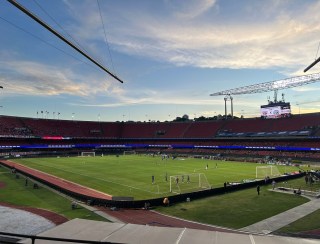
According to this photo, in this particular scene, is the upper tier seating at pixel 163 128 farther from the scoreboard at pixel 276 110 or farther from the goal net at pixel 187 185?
the goal net at pixel 187 185

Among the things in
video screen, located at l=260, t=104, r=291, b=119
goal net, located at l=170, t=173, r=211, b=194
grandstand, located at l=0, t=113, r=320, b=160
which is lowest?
goal net, located at l=170, t=173, r=211, b=194

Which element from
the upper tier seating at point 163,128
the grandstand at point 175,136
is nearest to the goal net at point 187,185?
the grandstand at point 175,136

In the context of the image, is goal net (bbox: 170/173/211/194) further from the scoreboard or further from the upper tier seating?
the scoreboard

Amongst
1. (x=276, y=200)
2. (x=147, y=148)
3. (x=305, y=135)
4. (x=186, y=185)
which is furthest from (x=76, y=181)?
(x=147, y=148)

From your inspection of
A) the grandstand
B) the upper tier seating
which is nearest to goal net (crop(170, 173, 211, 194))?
the grandstand

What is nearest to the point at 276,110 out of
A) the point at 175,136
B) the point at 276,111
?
the point at 276,111

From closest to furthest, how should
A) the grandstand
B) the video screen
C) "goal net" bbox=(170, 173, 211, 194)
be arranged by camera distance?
"goal net" bbox=(170, 173, 211, 194), the grandstand, the video screen

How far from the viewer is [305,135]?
308 feet

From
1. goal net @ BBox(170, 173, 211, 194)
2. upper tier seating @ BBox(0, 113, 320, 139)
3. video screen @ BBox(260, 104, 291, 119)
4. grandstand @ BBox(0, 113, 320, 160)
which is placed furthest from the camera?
video screen @ BBox(260, 104, 291, 119)

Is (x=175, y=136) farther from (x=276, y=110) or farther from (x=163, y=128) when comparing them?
(x=276, y=110)

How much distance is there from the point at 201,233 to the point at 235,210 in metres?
21.5

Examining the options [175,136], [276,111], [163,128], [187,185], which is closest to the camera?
[187,185]

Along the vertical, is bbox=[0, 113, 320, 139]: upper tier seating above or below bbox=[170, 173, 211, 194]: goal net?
above

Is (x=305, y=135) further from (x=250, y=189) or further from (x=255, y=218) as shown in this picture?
(x=255, y=218)
